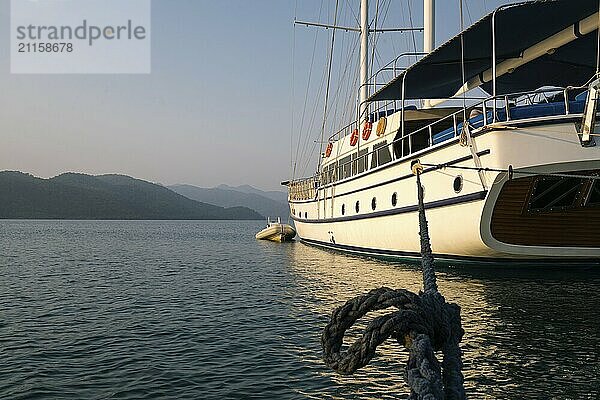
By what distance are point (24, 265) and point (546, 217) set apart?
73.0 ft

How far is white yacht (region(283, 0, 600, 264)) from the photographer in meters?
13.0

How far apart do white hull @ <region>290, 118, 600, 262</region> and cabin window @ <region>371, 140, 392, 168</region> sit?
49cm

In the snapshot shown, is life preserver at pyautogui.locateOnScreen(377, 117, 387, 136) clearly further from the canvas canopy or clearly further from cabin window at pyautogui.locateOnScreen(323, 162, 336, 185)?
cabin window at pyautogui.locateOnScreen(323, 162, 336, 185)

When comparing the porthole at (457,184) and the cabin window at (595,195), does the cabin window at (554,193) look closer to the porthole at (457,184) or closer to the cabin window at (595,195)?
the cabin window at (595,195)

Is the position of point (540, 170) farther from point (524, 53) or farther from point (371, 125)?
point (371, 125)

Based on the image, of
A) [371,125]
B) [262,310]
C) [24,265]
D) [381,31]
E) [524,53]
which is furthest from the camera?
[381,31]

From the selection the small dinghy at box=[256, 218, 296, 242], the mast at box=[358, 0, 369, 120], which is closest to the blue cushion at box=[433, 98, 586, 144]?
the mast at box=[358, 0, 369, 120]

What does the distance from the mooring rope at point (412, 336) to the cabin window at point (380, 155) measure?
17910 millimetres

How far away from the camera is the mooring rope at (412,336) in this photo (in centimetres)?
232

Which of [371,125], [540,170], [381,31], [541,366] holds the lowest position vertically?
[541,366]

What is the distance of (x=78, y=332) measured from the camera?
10.6 meters

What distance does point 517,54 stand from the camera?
17453 millimetres

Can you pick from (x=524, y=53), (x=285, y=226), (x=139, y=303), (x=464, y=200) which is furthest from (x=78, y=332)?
(x=285, y=226)

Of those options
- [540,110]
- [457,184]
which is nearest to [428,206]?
[457,184]
